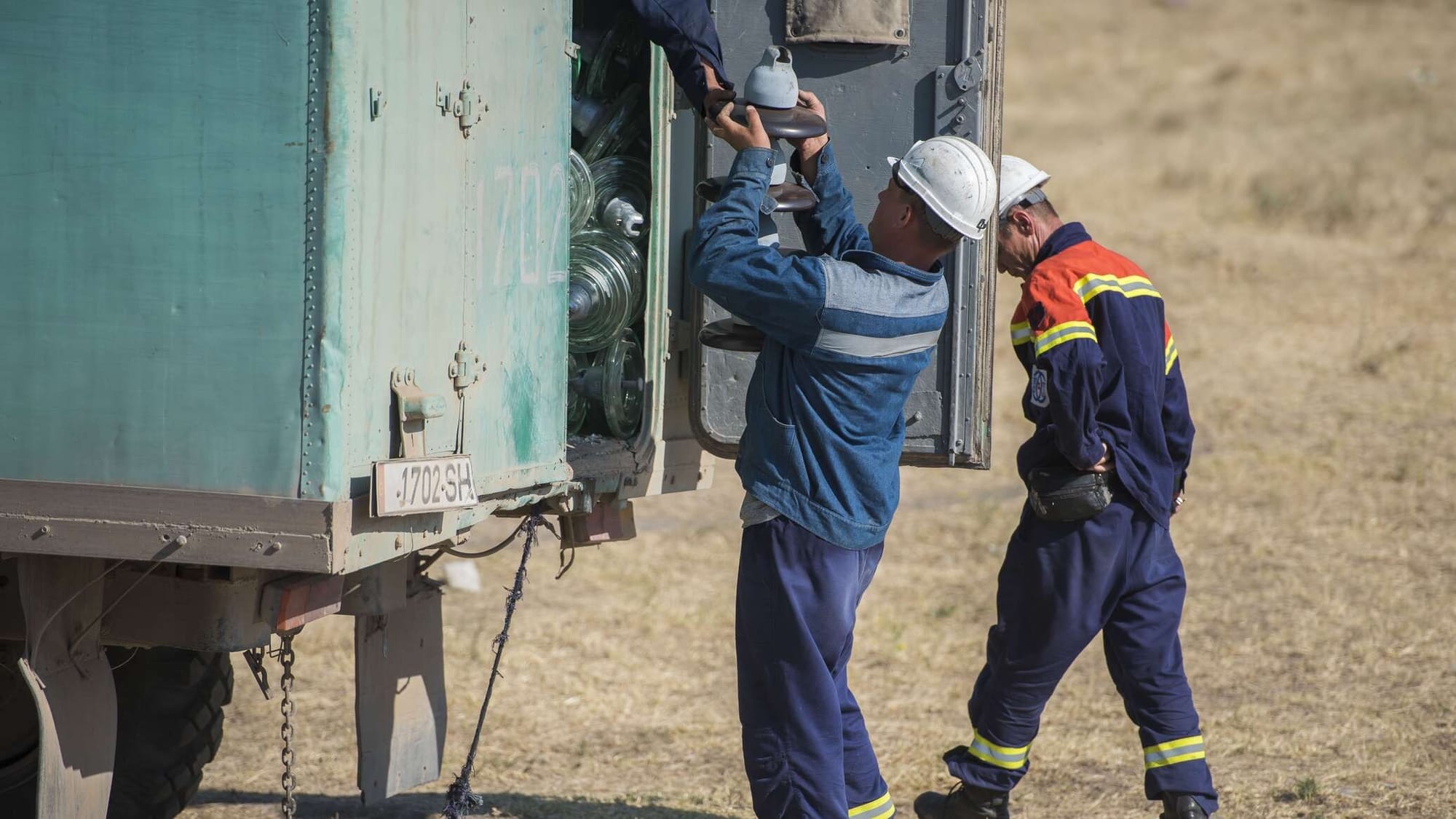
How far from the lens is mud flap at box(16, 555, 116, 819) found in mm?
3516

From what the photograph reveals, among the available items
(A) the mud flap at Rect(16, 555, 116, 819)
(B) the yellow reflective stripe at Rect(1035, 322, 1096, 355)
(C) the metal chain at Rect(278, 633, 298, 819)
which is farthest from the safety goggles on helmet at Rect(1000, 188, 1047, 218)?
(A) the mud flap at Rect(16, 555, 116, 819)

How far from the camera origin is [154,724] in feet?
14.8

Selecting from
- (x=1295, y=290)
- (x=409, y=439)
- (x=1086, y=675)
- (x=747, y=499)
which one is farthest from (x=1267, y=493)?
(x=409, y=439)

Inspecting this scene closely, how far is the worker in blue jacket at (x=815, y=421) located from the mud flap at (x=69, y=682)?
1.51m

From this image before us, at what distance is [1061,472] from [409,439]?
1959mm

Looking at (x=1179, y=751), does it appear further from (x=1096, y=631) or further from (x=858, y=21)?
(x=858, y=21)

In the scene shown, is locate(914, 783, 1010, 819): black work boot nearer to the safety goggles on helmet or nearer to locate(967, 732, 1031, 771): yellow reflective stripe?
locate(967, 732, 1031, 771): yellow reflective stripe

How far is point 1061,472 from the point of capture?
4477 millimetres

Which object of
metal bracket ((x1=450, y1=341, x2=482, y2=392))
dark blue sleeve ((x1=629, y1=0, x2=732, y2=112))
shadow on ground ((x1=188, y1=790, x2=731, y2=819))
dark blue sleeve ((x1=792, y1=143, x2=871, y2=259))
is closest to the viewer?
metal bracket ((x1=450, y1=341, x2=482, y2=392))

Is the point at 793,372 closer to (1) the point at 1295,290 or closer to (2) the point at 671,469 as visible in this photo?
(2) the point at 671,469

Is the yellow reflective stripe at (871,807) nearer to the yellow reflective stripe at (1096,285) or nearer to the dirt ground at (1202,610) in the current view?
the dirt ground at (1202,610)

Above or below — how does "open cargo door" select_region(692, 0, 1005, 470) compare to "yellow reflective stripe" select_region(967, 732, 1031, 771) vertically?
above

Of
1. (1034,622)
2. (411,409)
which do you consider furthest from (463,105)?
(1034,622)

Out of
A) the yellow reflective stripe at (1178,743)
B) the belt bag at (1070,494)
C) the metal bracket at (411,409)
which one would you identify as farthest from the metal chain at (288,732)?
the yellow reflective stripe at (1178,743)
